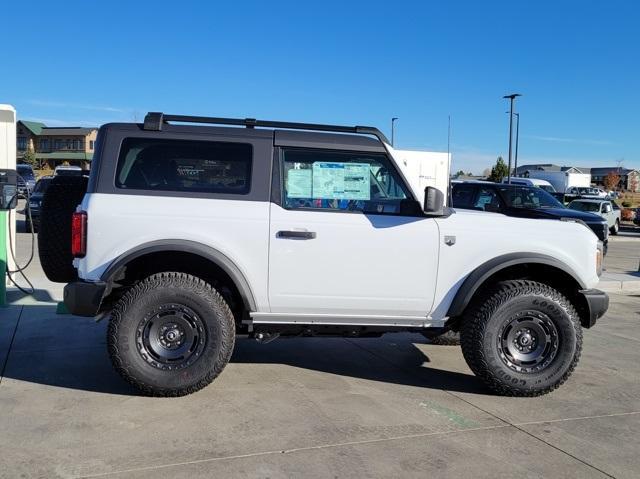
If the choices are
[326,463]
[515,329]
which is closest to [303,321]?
[326,463]

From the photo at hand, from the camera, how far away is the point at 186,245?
4527mm

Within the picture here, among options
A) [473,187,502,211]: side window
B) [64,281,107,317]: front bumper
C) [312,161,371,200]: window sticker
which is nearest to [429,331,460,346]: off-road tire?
[312,161,371,200]: window sticker

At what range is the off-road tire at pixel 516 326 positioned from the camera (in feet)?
15.9

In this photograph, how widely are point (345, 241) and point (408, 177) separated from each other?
0.74 metres

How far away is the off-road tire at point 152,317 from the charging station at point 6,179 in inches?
140

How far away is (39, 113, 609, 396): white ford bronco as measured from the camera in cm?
455

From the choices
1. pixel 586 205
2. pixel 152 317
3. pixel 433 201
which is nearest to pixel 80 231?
pixel 152 317

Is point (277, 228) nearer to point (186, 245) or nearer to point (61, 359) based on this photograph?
point (186, 245)

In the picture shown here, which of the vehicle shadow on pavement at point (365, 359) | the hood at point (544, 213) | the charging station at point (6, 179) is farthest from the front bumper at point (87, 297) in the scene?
the hood at point (544, 213)

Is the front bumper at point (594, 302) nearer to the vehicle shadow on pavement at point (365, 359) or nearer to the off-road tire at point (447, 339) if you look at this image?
the vehicle shadow on pavement at point (365, 359)

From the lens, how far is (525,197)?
45.7 feet

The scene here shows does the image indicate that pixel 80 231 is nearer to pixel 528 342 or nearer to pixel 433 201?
pixel 433 201

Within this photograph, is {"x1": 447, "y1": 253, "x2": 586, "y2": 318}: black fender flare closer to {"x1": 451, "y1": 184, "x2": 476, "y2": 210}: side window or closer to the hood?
the hood

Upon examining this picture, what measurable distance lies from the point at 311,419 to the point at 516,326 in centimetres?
184
